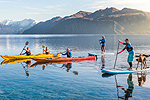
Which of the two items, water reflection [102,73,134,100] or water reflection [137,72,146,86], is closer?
water reflection [102,73,134,100]

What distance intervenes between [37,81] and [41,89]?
7.82 feet

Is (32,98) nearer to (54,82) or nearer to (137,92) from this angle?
(54,82)

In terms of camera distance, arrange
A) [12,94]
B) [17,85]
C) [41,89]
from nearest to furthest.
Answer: [12,94] < [41,89] < [17,85]

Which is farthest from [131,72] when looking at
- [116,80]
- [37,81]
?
[37,81]

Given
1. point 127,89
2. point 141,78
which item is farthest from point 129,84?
point 141,78

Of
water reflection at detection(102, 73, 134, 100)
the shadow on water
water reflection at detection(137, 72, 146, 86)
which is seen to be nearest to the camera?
water reflection at detection(102, 73, 134, 100)

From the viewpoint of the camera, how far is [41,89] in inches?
517

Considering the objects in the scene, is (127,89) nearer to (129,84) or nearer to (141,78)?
(129,84)

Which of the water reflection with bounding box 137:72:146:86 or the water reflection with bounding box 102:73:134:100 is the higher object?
the water reflection with bounding box 137:72:146:86

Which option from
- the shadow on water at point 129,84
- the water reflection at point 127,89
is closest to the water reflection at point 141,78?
the shadow on water at point 129,84

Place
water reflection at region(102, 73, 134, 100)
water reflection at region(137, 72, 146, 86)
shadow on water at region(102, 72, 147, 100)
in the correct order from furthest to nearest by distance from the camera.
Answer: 1. water reflection at region(137, 72, 146, 86)
2. shadow on water at region(102, 72, 147, 100)
3. water reflection at region(102, 73, 134, 100)

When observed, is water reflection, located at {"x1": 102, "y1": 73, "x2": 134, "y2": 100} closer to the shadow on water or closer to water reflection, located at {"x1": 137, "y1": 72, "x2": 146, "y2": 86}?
the shadow on water

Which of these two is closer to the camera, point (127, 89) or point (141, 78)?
point (127, 89)

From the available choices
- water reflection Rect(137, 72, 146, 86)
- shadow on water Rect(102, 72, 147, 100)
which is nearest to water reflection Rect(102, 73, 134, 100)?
shadow on water Rect(102, 72, 147, 100)
